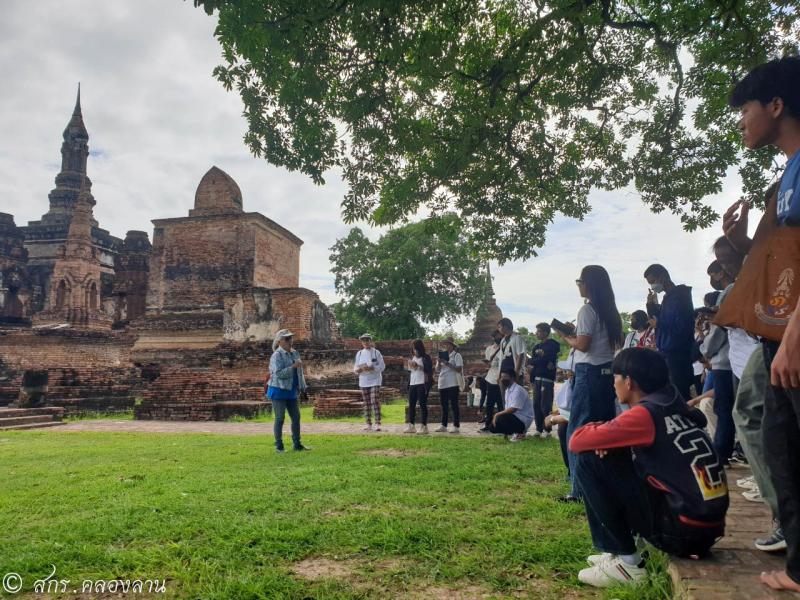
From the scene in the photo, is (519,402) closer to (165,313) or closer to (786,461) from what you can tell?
(786,461)

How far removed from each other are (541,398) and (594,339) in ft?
13.6

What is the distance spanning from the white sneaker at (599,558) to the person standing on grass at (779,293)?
1.94 feet

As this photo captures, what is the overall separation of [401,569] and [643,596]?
39.8 inches

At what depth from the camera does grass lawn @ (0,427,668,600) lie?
2332 millimetres

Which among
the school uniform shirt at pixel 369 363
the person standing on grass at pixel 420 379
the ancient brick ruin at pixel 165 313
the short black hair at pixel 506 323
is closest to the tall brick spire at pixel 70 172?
the ancient brick ruin at pixel 165 313

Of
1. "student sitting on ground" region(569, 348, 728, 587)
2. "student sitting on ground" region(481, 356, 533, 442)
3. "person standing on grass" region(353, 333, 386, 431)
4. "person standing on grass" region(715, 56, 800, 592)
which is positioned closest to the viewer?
"person standing on grass" region(715, 56, 800, 592)

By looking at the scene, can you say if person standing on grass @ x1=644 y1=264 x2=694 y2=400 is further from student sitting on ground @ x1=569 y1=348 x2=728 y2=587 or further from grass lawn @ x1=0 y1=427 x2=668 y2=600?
student sitting on ground @ x1=569 y1=348 x2=728 y2=587

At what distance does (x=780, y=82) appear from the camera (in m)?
1.91

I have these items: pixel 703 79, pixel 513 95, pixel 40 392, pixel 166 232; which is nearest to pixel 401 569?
pixel 513 95

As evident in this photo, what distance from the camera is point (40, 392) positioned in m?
12.5

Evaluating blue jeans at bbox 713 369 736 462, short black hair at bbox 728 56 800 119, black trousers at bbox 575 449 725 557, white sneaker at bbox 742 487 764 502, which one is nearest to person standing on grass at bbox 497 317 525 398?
blue jeans at bbox 713 369 736 462

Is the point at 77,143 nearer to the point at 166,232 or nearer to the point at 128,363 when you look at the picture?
the point at 166,232

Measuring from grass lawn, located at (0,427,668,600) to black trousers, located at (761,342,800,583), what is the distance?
0.53 meters

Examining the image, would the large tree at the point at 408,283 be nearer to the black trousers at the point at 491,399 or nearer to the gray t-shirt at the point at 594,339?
the black trousers at the point at 491,399
